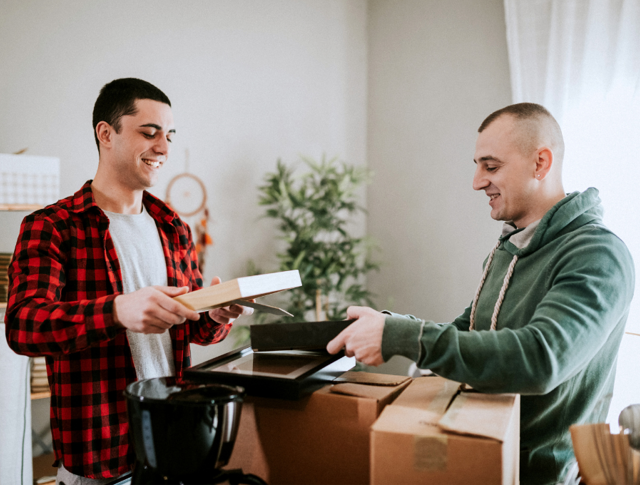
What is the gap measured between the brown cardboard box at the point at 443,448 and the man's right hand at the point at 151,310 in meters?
0.44

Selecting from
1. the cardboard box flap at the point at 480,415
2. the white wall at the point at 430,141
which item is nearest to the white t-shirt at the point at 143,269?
the cardboard box flap at the point at 480,415

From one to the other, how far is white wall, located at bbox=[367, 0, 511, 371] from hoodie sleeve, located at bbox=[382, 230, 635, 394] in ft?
8.04

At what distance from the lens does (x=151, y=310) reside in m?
1.02

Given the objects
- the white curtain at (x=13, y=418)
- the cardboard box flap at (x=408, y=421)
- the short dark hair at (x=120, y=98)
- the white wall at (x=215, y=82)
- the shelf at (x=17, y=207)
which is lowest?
the white curtain at (x=13, y=418)

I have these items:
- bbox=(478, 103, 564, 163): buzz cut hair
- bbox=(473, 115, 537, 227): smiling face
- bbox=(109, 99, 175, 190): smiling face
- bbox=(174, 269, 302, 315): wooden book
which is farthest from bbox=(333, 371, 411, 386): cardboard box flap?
bbox=(109, 99, 175, 190): smiling face

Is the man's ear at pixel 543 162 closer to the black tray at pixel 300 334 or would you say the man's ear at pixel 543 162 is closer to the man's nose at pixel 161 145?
the black tray at pixel 300 334

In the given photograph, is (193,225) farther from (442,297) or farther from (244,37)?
(442,297)

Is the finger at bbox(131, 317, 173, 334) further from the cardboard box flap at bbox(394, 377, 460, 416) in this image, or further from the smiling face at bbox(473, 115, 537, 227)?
the smiling face at bbox(473, 115, 537, 227)

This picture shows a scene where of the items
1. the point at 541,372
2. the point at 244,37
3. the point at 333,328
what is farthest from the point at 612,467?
the point at 244,37

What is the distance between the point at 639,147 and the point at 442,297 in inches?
61.8

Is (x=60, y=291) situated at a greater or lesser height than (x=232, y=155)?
lesser

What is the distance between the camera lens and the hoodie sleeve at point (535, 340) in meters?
0.87

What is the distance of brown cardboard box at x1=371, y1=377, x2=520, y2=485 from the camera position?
0.69 meters

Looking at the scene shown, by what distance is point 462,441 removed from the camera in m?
0.70
